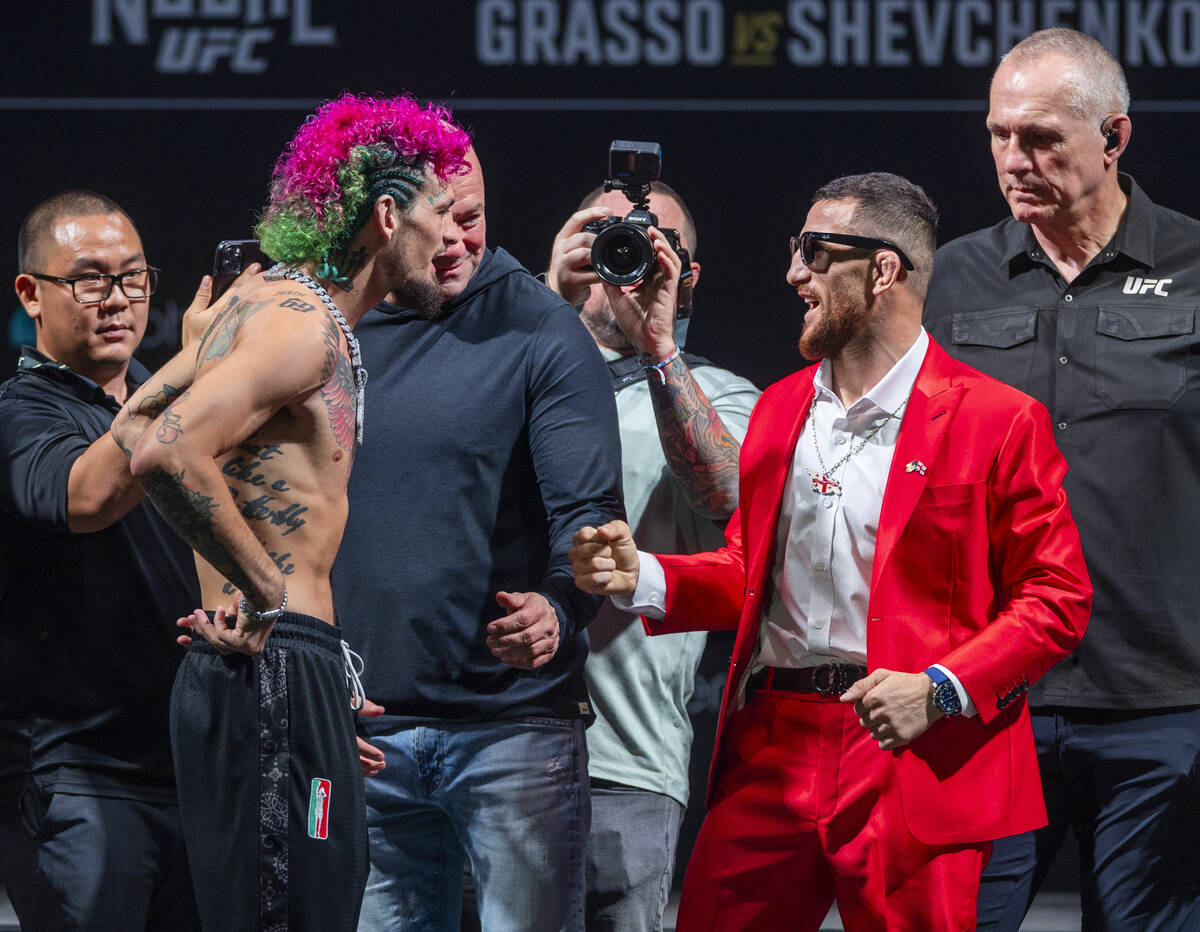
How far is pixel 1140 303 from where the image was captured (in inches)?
107

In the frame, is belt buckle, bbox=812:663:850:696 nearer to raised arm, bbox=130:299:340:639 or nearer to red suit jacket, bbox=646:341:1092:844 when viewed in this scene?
red suit jacket, bbox=646:341:1092:844

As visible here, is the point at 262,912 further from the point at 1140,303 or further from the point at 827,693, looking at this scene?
the point at 1140,303

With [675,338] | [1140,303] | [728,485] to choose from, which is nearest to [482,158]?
[675,338]

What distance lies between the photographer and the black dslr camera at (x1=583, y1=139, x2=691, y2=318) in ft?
8.89

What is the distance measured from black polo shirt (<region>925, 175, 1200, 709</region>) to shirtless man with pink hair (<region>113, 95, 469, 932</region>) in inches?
49.7

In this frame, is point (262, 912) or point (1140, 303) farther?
point (1140, 303)

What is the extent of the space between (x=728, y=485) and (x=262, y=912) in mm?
1156

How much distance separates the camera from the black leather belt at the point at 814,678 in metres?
2.30

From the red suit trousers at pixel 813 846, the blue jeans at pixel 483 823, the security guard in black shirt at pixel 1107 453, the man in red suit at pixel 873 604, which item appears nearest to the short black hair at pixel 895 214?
the man in red suit at pixel 873 604

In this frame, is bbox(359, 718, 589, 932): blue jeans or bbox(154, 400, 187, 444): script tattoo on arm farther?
bbox(359, 718, 589, 932): blue jeans

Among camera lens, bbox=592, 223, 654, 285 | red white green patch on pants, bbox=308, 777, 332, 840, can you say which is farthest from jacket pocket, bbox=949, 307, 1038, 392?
red white green patch on pants, bbox=308, 777, 332, 840

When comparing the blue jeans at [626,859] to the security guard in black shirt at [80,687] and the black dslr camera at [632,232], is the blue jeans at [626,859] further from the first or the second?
the black dslr camera at [632,232]

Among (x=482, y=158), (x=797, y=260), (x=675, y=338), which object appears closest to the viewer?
(x=797, y=260)

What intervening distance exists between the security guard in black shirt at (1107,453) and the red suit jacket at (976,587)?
1.13 feet
